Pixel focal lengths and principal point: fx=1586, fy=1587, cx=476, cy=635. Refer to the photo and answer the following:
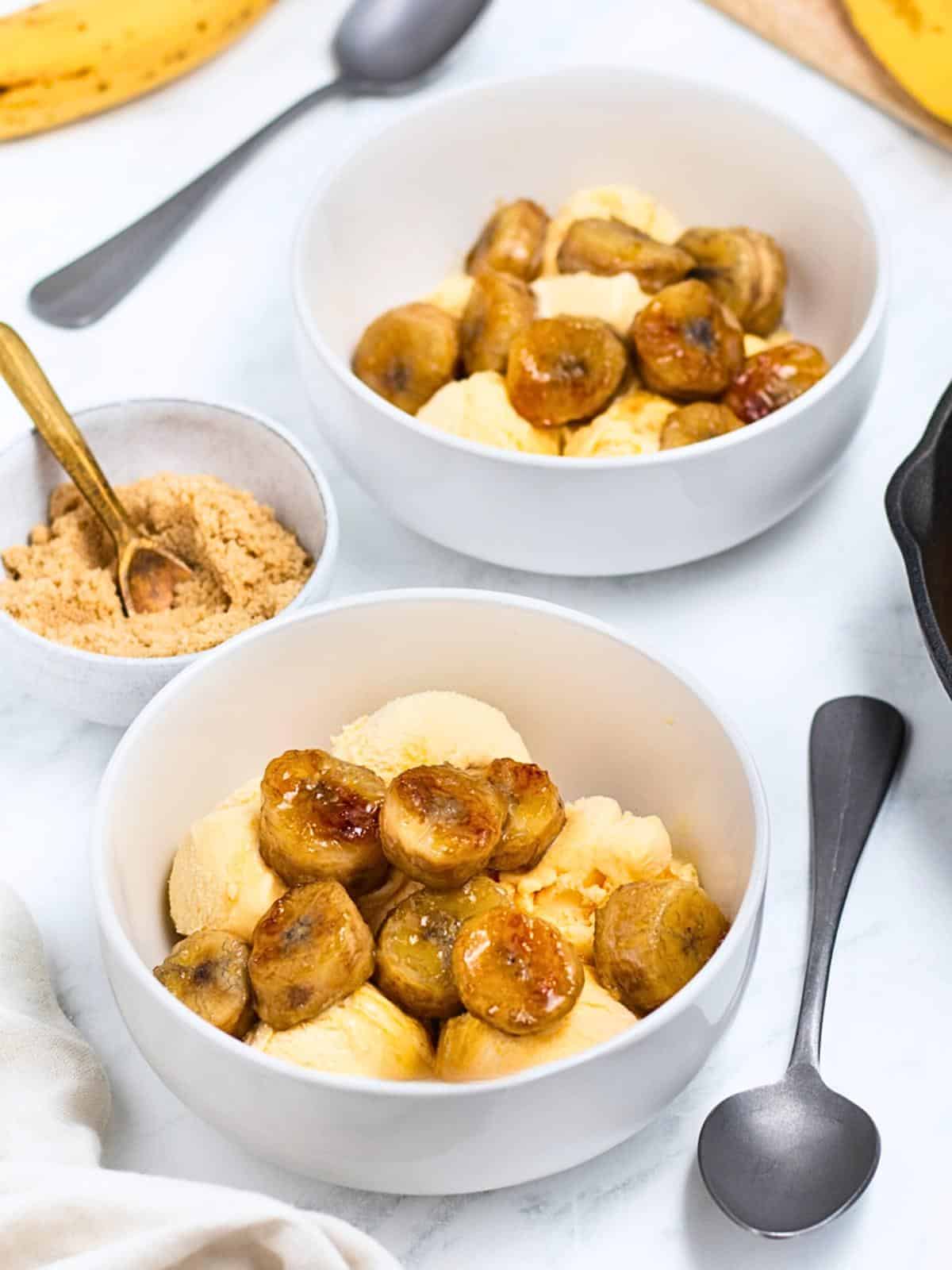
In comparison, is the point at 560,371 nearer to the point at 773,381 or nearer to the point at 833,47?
the point at 773,381

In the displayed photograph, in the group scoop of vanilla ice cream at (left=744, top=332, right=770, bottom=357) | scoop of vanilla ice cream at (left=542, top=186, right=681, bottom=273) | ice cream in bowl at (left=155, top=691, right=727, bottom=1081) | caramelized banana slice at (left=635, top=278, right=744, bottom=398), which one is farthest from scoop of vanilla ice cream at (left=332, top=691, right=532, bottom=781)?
scoop of vanilla ice cream at (left=542, top=186, right=681, bottom=273)

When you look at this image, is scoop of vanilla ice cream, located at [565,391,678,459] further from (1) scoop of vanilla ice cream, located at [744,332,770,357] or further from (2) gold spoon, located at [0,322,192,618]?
(2) gold spoon, located at [0,322,192,618]

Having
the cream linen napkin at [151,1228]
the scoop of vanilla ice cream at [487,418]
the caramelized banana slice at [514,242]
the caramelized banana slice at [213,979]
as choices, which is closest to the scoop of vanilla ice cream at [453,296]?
the caramelized banana slice at [514,242]

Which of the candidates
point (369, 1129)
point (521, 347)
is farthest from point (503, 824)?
point (521, 347)

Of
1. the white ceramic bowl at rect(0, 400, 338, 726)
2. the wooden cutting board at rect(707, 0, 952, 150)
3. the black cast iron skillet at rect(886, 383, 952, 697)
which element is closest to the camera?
the black cast iron skillet at rect(886, 383, 952, 697)

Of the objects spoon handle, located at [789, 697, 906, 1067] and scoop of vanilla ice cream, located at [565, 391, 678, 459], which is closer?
spoon handle, located at [789, 697, 906, 1067]

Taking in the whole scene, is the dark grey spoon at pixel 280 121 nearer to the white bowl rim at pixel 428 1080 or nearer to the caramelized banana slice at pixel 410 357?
the caramelized banana slice at pixel 410 357

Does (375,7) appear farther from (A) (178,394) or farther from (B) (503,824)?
(B) (503,824)

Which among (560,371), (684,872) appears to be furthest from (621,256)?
(684,872)
